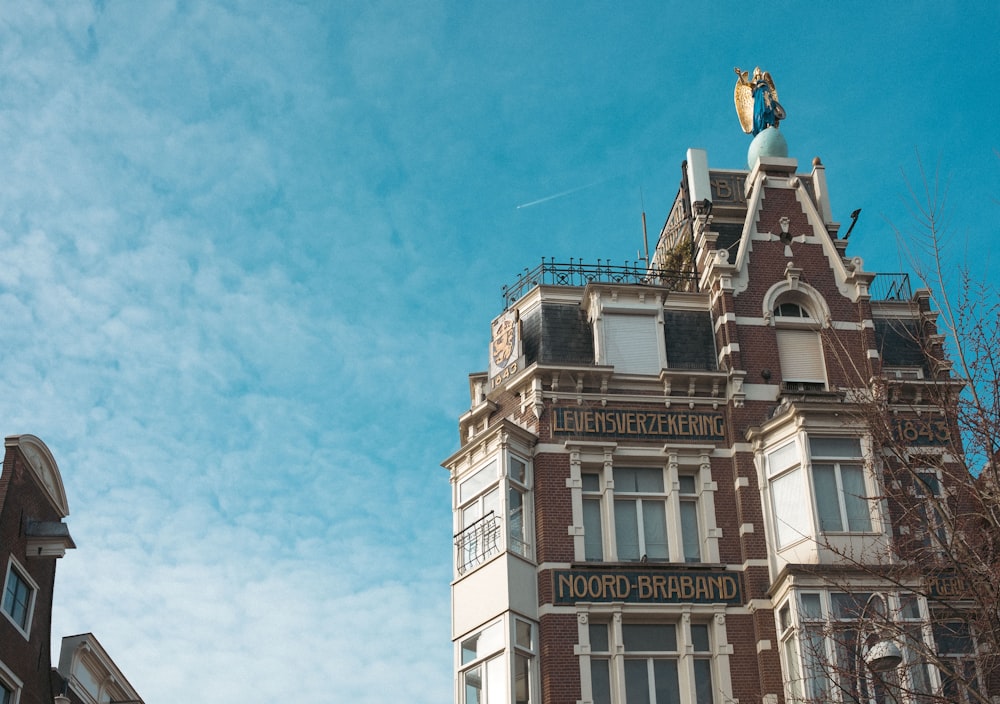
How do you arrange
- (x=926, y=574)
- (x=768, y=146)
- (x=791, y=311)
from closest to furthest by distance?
(x=926, y=574), (x=791, y=311), (x=768, y=146)

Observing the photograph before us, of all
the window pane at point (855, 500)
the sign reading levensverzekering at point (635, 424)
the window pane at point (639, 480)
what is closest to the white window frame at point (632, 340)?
the sign reading levensverzekering at point (635, 424)

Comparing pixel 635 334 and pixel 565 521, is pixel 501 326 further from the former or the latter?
pixel 565 521

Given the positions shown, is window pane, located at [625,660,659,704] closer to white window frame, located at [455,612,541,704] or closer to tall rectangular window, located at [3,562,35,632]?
white window frame, located at [455,612,541,704]

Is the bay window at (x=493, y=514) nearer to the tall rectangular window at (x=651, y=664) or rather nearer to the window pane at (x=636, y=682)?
the tall rectangular window at (x=651, y=664)

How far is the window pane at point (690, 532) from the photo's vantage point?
1267 inches

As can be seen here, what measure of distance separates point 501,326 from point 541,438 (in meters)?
4.44

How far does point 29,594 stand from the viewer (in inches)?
1296

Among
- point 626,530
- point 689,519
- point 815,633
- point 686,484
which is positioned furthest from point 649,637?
point 686,484

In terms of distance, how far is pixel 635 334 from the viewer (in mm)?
35094

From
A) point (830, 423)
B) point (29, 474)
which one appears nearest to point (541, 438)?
point (830, 423)

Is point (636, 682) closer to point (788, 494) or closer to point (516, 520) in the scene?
point (516, 520)

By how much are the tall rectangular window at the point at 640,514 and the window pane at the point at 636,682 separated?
8.33 feet

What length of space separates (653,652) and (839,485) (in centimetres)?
572

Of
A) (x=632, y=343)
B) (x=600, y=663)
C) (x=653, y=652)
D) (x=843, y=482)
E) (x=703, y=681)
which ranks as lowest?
(x=703, y=681)
